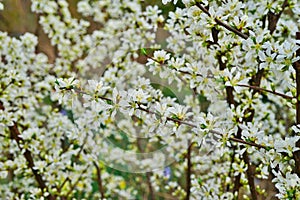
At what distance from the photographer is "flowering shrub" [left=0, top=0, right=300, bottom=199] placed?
1.29 m

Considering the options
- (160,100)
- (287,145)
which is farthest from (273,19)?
(287,145)

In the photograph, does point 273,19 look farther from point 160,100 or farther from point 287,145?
point 287,145

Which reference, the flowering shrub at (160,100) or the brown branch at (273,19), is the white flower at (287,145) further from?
the brown branch at (273,19)

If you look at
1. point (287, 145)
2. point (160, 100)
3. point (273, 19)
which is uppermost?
point (273, 19)

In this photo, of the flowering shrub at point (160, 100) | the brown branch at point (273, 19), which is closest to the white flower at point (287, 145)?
the flowering shrub at point (160, 100)

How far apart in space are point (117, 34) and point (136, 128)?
490 millimetres

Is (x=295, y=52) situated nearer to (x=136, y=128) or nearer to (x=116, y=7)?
(x=116, y=7)

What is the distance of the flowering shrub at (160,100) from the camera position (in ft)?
4.22

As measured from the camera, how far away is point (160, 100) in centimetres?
165

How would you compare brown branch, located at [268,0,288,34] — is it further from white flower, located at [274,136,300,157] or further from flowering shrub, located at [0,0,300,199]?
white flower, located at [274,136,300,157]

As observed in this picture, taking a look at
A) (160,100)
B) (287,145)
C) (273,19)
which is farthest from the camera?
(273,19)

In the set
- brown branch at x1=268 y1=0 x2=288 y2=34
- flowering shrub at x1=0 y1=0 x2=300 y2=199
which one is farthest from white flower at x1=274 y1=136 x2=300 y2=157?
brown branch at x1=268 y1=0 x2=288 y2=34

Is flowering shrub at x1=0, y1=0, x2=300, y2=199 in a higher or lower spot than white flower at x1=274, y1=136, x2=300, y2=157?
higher

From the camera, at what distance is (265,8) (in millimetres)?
1694
